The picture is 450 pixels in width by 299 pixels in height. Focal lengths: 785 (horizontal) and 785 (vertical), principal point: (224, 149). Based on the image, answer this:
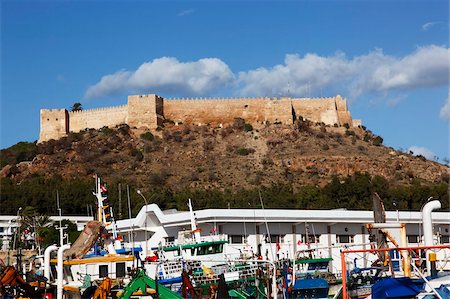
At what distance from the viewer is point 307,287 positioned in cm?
1891

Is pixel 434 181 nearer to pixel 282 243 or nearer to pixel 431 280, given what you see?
pixel 282 243

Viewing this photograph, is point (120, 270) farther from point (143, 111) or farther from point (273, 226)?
point (143, 111)

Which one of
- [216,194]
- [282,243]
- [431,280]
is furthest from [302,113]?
[431,280]

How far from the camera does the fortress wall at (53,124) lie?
82438 mm

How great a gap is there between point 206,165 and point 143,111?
12.5 meters

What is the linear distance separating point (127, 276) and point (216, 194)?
36.2 meters

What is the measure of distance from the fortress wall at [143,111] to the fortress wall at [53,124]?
7.24 m

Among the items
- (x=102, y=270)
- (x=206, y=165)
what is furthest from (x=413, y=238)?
(x=206, y=165)

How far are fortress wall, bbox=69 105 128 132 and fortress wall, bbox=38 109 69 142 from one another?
945 millimetres

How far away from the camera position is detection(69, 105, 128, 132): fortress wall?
269ft

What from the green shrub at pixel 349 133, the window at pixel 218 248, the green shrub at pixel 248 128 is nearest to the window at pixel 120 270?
the window at pixel 218 248

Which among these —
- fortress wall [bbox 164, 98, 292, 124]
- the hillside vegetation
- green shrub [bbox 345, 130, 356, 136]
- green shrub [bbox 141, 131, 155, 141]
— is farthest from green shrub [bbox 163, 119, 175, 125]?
green shrub [bbox 345, 130, 356, 136]

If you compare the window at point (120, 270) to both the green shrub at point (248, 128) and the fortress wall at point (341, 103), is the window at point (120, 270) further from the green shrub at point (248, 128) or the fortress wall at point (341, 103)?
the fortress wall at point (341, 103)

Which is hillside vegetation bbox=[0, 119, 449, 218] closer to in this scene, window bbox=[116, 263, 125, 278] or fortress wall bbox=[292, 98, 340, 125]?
fortress wall bbox=[292, 98, 340, 125]
